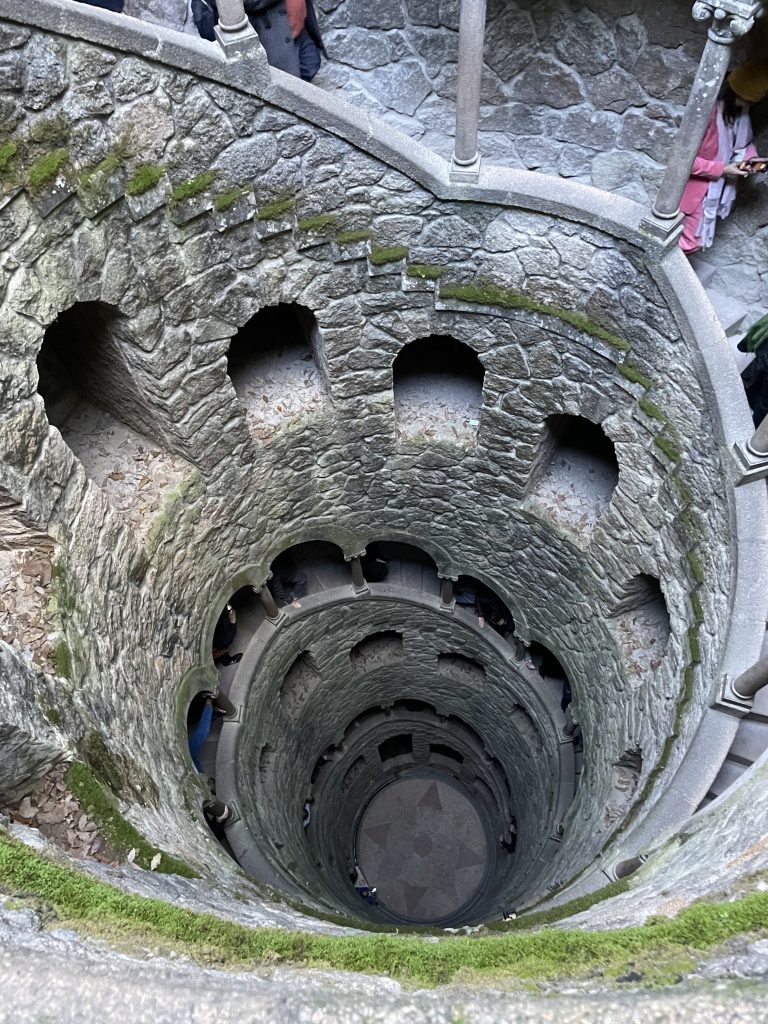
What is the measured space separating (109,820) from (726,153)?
22.6 feet

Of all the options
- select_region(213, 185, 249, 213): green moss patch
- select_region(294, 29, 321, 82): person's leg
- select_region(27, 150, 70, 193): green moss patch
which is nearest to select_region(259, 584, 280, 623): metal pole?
select_region(213, 185, 249, 213): green moss patch

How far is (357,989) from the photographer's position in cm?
211

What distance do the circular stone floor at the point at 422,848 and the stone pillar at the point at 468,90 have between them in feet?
37.4

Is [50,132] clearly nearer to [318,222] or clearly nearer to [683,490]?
[318,222]

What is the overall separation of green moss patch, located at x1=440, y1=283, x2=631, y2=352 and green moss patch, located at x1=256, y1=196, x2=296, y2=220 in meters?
1.58

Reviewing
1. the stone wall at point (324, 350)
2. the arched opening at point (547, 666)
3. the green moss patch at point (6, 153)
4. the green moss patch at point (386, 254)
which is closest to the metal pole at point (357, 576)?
the stone wall at point (324, 350)

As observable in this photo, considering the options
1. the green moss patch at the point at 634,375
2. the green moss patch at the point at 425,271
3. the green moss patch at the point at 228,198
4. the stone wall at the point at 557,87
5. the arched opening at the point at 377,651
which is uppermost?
the stone wall at the point at 557,87

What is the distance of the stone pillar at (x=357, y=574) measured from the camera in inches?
375

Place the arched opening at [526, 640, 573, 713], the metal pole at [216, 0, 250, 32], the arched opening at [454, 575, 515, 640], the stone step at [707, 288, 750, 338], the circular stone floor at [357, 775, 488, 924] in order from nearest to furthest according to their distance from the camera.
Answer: the metal pole at [216, 0, 250, 32], the stone step at [707, 288, 750, 338], the arched opening at [526, 640, 573, 713], the arched opening at [454, 575, 515, 640], the circular stone floor at [357, 775, 488, 924]

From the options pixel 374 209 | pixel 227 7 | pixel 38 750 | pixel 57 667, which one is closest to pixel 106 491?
pixel 57 667

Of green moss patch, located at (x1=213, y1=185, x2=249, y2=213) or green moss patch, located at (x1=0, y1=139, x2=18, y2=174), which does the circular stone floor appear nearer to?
green moss patch, located at (x1=213, y1=185, x2=249, y2=213)

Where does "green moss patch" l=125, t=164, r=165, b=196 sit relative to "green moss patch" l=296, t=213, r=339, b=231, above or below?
below

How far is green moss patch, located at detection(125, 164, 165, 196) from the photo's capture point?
15.9ft

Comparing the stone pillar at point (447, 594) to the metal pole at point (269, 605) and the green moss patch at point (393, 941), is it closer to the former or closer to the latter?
the metal pole at point (269, 605)
